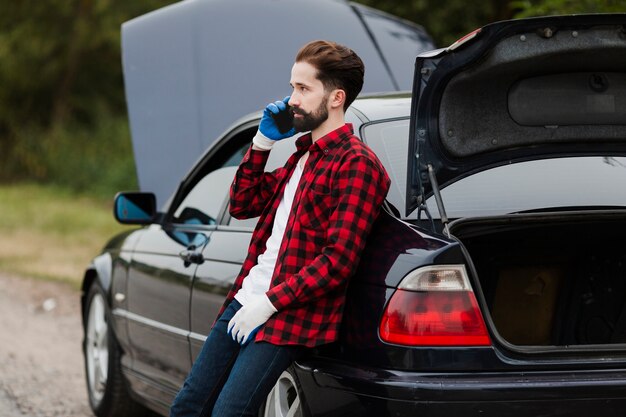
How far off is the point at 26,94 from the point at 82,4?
3.45 metres

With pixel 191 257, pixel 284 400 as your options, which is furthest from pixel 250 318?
pixel 191 257

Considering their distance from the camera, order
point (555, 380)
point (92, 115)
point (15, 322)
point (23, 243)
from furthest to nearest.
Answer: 1. point (92, 115)
2. point (23, 243)
3. point (15, 322)
4. point (555, 380)

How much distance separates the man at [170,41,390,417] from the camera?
361 centimetres

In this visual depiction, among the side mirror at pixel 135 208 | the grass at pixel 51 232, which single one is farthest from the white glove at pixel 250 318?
the grass at pixel 51 232

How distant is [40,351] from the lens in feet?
29.6

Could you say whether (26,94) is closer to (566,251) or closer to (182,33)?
(182,33)

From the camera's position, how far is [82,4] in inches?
1241

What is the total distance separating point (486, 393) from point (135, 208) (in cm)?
306

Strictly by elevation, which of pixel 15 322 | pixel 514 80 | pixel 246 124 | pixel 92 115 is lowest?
pixel 92 115

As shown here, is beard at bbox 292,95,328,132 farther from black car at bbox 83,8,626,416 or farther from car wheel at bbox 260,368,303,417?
car wheel at bbox 260,368,303,417

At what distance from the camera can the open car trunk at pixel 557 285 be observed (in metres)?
4.68

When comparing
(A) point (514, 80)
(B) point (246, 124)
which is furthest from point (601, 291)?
(B) point (246, 124)

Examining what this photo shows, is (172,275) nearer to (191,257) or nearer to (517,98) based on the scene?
(191,257)

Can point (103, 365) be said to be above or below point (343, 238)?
below
